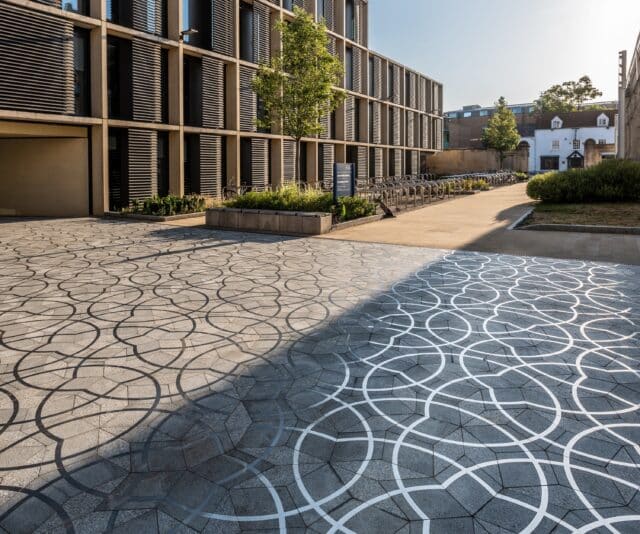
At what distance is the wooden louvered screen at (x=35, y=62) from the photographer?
47.9ft

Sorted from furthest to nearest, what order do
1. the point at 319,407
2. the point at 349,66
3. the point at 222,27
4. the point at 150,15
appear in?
1. the point at 349,66
2. the point at 222,27
3. the point at 150,15
4. the point at 319,407

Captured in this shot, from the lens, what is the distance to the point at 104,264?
29.5 feet

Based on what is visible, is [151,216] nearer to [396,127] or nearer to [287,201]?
[287,201]

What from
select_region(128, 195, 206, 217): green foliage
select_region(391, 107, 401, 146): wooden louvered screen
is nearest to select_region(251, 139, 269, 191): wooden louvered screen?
select_region(128, 195, 206, 217): green foliage

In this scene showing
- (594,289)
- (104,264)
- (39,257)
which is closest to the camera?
(594,289)

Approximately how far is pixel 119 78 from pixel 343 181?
9.08 m

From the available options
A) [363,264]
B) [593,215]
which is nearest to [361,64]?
[593,215]

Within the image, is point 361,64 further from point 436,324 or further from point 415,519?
point 415,519

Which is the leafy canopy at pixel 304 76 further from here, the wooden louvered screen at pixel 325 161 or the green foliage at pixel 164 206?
the wooden louvered screen at pixel 325 161

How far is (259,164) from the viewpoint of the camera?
24.5 meters

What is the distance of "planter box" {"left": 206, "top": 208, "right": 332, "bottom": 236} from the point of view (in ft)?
43.8

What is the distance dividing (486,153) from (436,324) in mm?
47249

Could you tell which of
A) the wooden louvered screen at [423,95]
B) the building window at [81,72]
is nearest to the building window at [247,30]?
the building window at [81,72]

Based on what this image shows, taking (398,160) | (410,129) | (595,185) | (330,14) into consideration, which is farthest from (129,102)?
(410,129)
